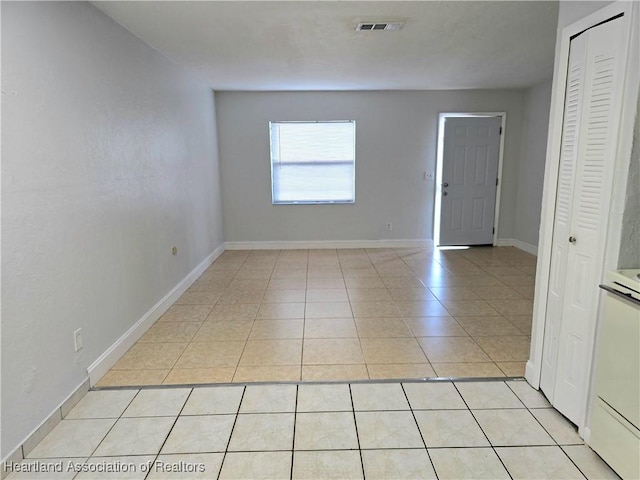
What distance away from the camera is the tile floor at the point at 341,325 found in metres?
2.55

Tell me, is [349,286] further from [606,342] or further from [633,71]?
[633,71]

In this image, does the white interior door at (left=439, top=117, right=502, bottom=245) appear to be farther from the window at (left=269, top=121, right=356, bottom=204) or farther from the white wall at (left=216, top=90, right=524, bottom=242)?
the window at (left=269, top=121, right=356, bottom=204)

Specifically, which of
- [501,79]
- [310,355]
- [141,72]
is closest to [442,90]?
[501,79]

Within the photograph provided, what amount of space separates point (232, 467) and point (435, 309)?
2.36 m

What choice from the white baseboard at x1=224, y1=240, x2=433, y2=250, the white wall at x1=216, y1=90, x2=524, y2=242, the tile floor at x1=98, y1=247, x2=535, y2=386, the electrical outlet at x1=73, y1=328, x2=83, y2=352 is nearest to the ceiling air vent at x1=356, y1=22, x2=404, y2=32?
the tile floor at x1=98, y1=247, x2=535, y2=386

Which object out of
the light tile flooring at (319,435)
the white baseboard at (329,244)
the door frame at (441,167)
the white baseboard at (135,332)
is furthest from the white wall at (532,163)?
the white baseboard at (135,332)

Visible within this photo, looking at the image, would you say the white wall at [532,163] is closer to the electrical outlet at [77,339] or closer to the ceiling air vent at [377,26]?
the ceiling air vent at [377,26]

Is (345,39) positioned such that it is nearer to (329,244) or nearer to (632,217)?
→ (632,217)

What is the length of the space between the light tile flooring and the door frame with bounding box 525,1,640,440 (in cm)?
27

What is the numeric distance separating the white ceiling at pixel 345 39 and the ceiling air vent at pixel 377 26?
0.19 ft

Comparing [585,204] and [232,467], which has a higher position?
[585,204]

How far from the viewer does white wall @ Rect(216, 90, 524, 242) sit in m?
5.75

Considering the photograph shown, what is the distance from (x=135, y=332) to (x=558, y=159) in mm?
2988

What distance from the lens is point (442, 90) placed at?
5691 millimetres
